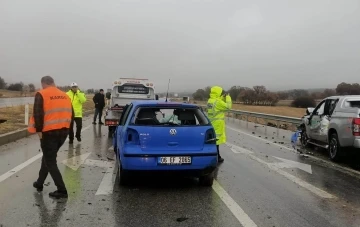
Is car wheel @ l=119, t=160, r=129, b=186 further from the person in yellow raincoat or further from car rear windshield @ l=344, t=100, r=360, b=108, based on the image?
car rear windshield @ l=344, t=100, r=360, b=108

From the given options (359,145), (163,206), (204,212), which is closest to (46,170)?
(163,206)

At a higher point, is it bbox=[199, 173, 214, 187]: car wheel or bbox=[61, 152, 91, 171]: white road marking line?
bbox=[199, 173, 214, 187]: car wheel

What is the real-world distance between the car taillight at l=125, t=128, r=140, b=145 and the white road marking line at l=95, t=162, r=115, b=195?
88cm

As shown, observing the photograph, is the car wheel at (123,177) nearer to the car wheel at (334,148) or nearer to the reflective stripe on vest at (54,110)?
the reflective stripe on vest at (54,110)

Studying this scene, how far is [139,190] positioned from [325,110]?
7.28 metres

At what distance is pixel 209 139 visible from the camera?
674 centimetres

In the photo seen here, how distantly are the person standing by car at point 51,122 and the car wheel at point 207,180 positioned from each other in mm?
2397

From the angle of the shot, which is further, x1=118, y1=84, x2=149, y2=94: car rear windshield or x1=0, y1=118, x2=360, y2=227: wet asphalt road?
x1=118, y1=84, x2=149, y2=94: car rear windshield

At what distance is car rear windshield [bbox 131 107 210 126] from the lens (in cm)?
669

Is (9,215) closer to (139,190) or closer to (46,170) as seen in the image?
(46,170)

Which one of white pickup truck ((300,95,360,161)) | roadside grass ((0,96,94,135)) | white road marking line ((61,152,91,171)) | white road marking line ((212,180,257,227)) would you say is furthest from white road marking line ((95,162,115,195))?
roadside grass ((0,96,94,135))

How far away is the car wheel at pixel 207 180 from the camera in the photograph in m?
6.77

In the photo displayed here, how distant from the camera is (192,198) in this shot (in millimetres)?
6035

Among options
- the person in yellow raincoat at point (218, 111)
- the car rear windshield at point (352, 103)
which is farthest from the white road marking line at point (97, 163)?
the car rear windshield at point (352, 103)
